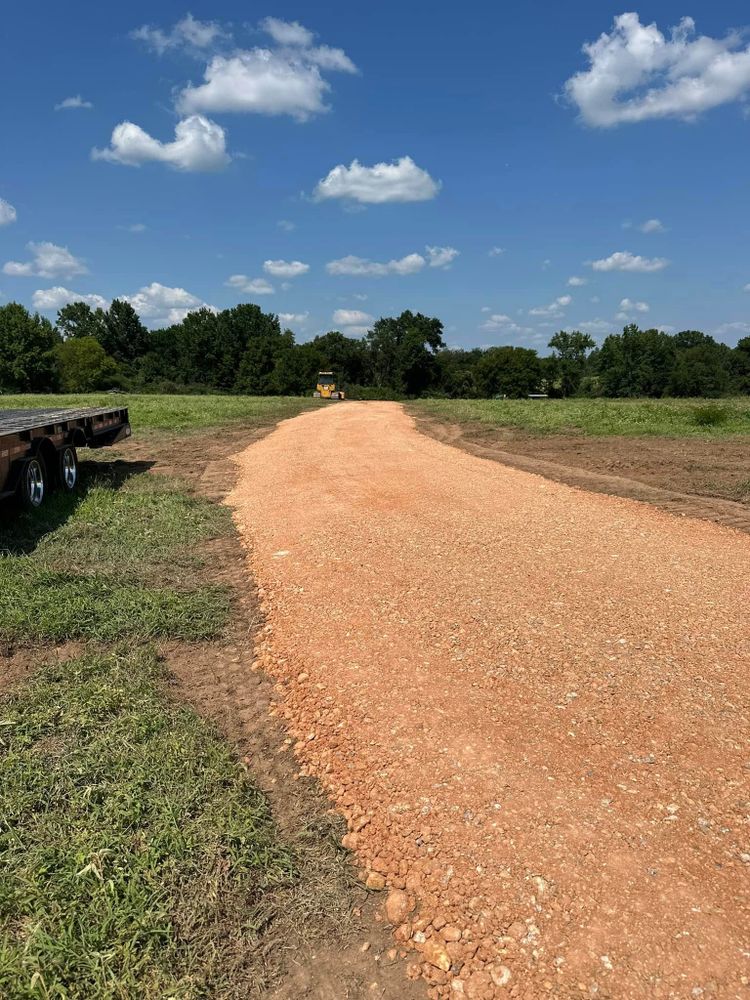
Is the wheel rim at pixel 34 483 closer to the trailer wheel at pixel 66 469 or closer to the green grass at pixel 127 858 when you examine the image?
the trailer wheel at pixel 66 469

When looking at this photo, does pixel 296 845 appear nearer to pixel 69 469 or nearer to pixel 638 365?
pixel 69 469

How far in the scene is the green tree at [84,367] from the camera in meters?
80.8

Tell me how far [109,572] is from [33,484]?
3.59 m

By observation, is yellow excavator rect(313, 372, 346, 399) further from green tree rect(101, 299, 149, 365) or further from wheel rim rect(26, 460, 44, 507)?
green tree rect(101, 299, 149, 365)

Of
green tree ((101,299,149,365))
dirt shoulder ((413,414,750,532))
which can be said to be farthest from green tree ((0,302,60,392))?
dirt shoulder ((413,414,750,532))

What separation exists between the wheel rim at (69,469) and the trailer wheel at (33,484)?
0.62 meters

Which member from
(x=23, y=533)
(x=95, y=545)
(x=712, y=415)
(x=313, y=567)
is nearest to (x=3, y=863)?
(x=313, y=567)

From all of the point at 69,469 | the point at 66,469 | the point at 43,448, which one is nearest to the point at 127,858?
the point at 43,448

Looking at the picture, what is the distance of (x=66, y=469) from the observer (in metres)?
10.9

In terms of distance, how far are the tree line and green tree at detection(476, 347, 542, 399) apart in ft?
0.48

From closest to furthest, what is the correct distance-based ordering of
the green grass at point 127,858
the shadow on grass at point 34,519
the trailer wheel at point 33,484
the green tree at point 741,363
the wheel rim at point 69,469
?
the green grass at point 127,858
the shadow on grass at point 34,519
the trailer wheel at point 33,484
the wheel rim at point 69,469
the green tree at point 741,363

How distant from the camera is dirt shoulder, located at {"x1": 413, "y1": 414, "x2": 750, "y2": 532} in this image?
10.1 metres

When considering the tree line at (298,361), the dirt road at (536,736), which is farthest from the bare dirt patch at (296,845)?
the tree line at (298,361)

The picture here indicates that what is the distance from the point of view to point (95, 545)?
25.9 feet
